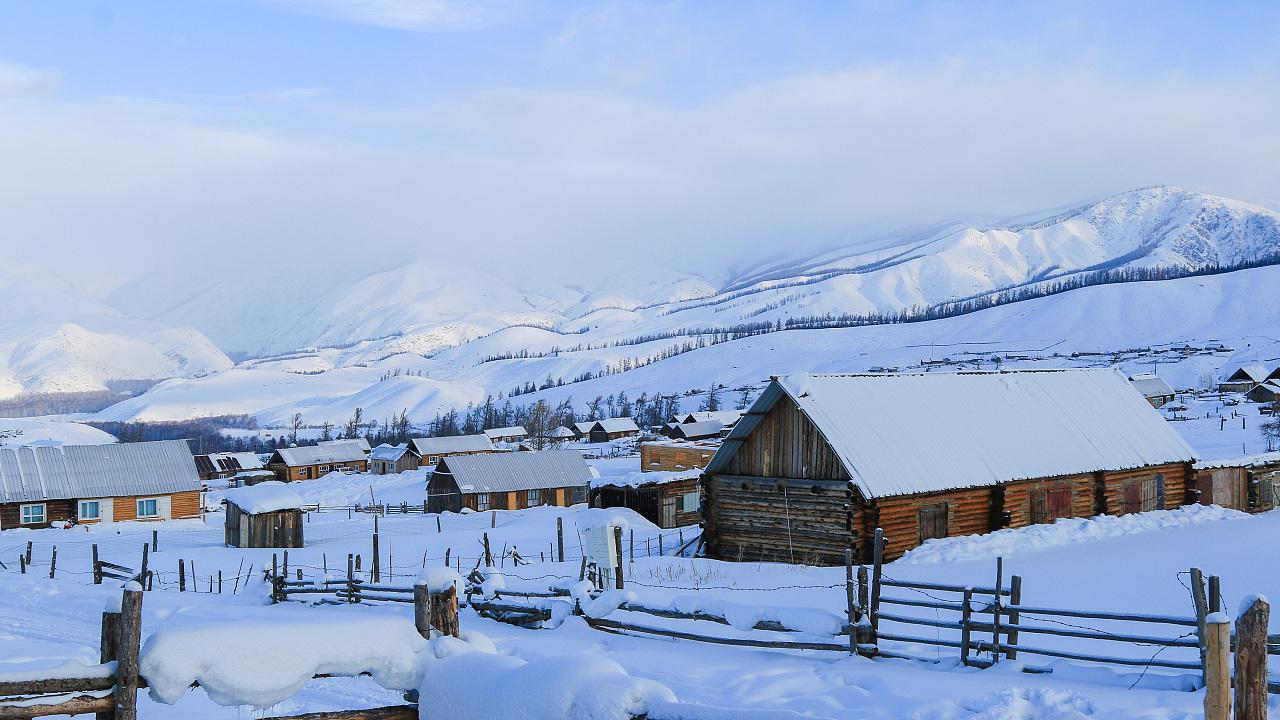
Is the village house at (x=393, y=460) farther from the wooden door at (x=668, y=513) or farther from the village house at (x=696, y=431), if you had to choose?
the wooden door at (x=668, y=513)

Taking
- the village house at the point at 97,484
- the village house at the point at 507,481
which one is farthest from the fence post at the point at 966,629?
the village house at the point at 507,481

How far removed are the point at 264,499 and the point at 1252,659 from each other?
3581cm

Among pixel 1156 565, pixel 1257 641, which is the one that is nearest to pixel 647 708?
pixel 1257 641

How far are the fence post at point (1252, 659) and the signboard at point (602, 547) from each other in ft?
42.9

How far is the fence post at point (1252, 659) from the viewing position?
7711mm

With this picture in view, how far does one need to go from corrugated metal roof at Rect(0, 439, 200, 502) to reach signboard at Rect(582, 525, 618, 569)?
34542 millimetres

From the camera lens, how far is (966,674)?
13578mm

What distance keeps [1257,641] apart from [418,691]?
6360 mm

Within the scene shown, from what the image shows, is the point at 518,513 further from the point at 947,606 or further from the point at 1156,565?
the point at 947,606

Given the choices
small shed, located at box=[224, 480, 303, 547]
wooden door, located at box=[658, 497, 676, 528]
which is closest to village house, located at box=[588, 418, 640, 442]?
wooden door, located at box=[658, 497, 676, 528]

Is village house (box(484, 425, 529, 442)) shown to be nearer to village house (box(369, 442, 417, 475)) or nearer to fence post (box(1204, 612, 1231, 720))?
village house (box(369, 442, 417, 475))

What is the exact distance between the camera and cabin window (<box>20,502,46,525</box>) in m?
45.8

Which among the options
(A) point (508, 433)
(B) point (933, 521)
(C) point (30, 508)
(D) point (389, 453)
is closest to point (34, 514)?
(C) point (30, 508)

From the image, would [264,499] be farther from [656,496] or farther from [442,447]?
[442,447]
